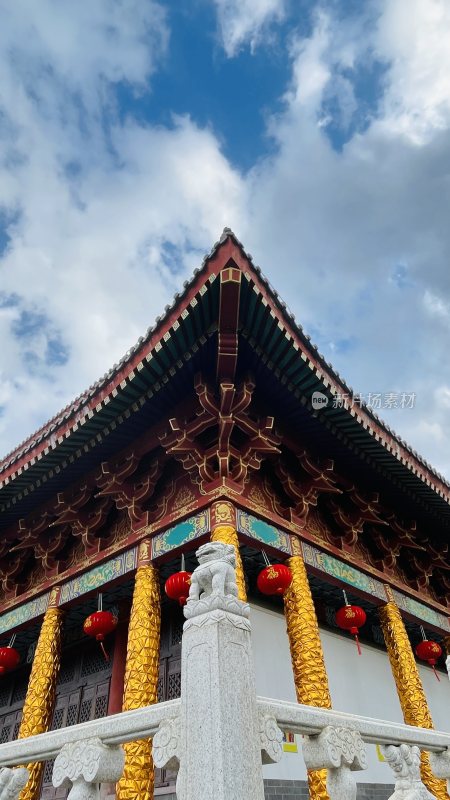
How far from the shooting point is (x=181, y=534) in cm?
677

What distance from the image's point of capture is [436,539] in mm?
10500

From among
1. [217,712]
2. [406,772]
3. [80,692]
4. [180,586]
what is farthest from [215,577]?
[80,692]

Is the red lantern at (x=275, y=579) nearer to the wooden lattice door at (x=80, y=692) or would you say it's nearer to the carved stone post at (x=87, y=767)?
the carved stone post at (x=87, y=767)

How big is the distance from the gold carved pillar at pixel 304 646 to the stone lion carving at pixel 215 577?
357cm

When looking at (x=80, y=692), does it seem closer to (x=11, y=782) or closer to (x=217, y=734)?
(x=11, y=782)

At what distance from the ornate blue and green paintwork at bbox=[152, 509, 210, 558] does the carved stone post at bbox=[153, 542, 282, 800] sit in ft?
11.5

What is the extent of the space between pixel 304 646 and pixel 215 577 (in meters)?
3.84

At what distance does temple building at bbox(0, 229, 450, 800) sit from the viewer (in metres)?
6.16

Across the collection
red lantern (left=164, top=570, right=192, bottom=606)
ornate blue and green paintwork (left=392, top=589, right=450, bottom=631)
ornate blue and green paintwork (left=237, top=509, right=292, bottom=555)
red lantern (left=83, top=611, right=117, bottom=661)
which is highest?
ornate blue and green paintwork (left=392, top=589, right=450, bottom=631)

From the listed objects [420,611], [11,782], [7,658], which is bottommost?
[11,782]

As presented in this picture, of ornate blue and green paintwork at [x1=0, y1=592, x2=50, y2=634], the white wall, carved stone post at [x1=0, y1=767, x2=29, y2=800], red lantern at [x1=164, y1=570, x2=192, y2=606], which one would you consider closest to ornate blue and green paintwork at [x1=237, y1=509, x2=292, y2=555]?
red lantern at [x1=164, y1=570, x2=192, y2=606]

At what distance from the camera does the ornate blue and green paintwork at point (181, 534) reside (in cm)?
653

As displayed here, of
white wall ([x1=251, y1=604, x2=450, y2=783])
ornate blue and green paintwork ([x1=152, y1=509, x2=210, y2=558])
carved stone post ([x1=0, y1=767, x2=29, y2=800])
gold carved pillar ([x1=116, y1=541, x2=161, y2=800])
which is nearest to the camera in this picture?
carved stone post ([x1=0, y1=767, x2=29, y2=800])

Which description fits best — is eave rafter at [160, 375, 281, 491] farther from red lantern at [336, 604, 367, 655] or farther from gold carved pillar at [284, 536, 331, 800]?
red lantern at [336, 604, 367, 655]
